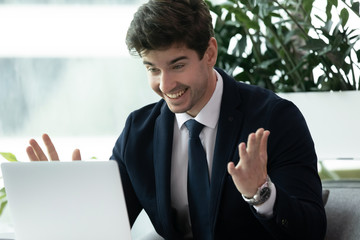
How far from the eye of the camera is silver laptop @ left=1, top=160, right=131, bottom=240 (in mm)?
1339

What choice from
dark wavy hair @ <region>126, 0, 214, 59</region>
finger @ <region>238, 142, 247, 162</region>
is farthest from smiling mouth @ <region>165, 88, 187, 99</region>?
finger @ <region>238, 142, 247, 162</region>

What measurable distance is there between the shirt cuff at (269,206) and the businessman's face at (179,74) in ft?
1.12

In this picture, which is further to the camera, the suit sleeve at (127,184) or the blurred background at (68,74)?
the blurred background at (68,74)

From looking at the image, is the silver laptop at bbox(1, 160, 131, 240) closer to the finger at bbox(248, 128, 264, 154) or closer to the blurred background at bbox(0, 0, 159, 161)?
the finger at bbox(248, 128, 264, 154)

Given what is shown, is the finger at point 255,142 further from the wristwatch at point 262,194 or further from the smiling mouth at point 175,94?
the smiling mouth at point 175,94

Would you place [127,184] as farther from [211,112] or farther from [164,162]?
[211,112]

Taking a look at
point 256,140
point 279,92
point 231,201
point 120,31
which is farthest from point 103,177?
point 120,31

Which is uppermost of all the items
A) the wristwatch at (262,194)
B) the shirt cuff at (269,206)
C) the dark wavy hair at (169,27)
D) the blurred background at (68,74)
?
the dark wavy hair at (169,27)

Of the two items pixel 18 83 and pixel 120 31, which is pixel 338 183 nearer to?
pixel 120 31

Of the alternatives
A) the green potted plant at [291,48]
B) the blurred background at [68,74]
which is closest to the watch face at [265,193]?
the green potted plant at [291,48]

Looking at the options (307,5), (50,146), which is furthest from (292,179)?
(307,5)

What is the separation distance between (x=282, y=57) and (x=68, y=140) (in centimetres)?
124

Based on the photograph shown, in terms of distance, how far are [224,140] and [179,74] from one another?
21cm

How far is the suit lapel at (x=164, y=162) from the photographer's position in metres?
1.77
